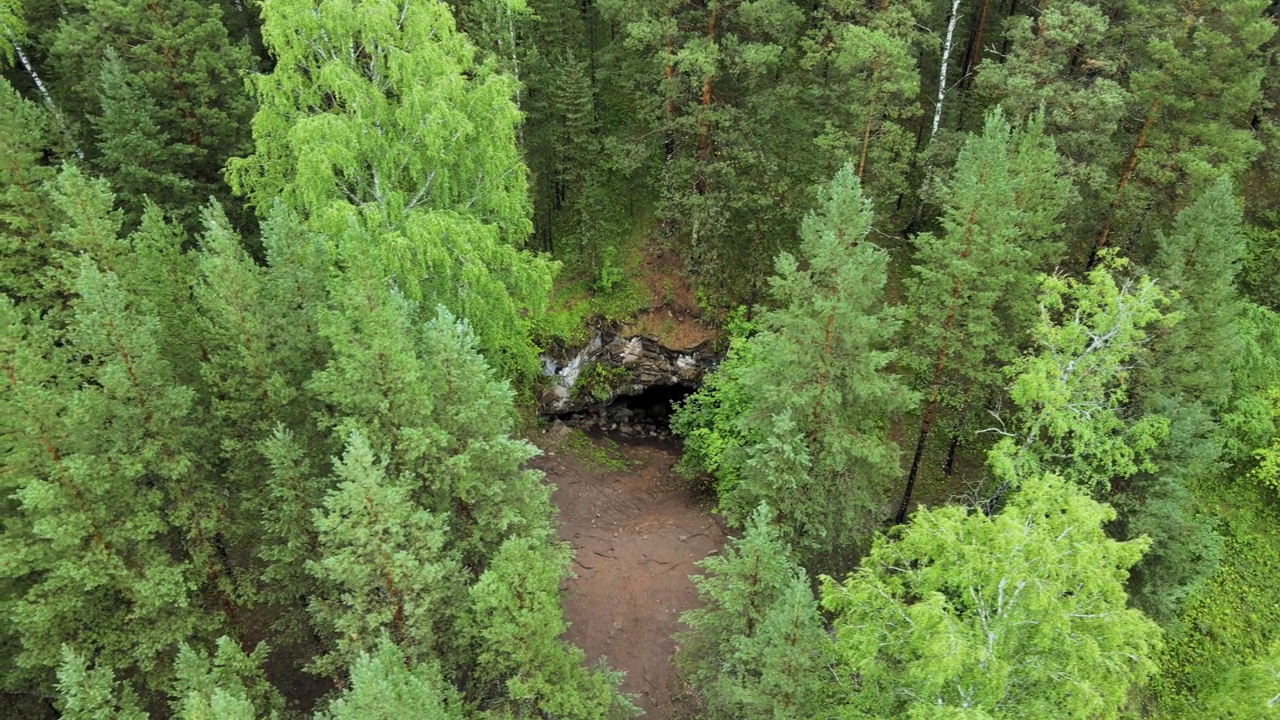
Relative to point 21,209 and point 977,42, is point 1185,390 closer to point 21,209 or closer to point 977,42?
point 977,42

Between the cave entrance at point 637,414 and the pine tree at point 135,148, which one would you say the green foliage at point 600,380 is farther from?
the pine tree at point 135,148

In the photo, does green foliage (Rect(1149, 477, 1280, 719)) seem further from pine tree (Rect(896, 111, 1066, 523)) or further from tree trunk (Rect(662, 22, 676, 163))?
tree trunk (Rect(662, 22, 676, 163))

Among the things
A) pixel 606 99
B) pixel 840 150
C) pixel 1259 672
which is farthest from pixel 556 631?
pixel 606 99

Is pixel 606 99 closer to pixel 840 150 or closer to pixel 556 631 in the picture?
pixel 840 150

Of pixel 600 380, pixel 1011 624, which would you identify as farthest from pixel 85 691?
pixel 600 380

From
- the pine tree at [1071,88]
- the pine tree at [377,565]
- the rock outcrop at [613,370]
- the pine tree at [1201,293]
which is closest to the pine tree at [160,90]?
the rock outcrop at [613,370]
